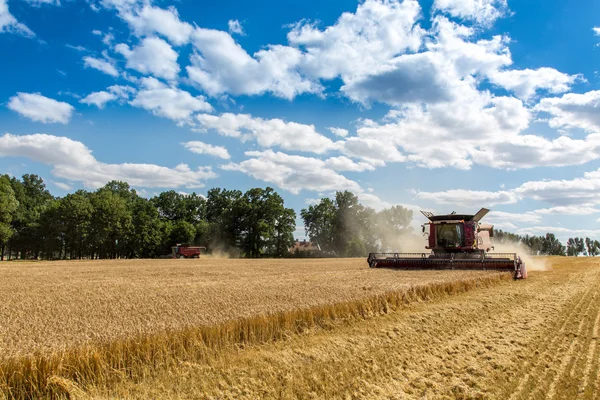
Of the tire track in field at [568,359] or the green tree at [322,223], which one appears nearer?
the tire track in field at [568,359]

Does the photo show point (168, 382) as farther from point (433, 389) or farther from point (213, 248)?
point (213, 248)

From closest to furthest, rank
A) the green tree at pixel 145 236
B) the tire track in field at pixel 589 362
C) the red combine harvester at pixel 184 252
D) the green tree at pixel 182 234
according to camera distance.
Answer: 1. the tire track in field at pixel 589 362
2. the red combine harvester at pixel 184 252
3. the green tree at pixel 145 236
4. the green tree at pixel 182 234

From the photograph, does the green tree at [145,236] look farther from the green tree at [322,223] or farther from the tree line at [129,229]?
the green tree at [322,223]

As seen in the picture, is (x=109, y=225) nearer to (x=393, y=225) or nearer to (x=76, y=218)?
(x=76, y=218)

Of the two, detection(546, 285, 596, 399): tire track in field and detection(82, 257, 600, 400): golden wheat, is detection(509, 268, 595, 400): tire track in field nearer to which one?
detection(82, 257, 600, 400): golden wheat

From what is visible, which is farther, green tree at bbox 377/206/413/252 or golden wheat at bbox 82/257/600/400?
green tree at bbox 377/206/413/252

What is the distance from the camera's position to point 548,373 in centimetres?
500

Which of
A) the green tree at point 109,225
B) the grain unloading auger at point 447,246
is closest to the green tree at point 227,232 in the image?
the green tree at point 109,225

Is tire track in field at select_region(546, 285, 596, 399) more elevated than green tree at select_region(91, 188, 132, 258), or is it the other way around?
green tree at select_region(91, 188, 132, 258)

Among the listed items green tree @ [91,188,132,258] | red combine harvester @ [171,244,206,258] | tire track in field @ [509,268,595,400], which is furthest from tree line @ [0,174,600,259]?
tire track in field @ [509,268,595,400]

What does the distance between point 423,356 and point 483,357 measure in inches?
34.8

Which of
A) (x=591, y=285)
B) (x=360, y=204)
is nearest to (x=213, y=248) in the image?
(x=360, y=204)

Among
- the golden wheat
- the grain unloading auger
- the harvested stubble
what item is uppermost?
the grain unloading auger

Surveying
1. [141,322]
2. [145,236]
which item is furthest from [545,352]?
[145,236]
